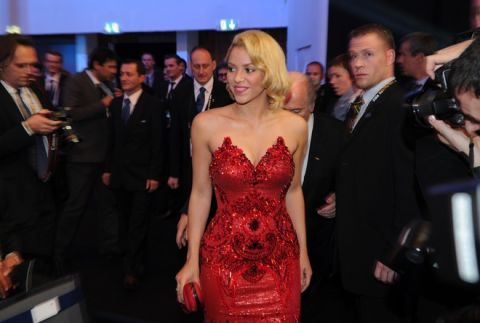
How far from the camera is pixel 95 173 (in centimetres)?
483

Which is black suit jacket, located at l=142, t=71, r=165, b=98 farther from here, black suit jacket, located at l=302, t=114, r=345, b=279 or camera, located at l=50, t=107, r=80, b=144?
black suit jacket, located at l=302, t=114, r=345, b=279

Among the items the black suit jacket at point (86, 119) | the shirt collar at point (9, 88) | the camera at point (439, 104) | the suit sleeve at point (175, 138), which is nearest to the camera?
the camera at point (439, 104)

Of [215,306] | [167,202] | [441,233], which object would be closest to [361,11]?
[167,202]

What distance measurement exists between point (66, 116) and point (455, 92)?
2332 mm

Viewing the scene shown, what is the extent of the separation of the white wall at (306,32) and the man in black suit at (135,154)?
187 inches

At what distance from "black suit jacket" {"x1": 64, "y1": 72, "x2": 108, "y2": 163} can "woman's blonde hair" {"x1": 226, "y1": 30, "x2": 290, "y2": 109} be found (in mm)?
2634

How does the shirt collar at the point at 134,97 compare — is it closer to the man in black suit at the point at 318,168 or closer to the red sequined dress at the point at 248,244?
the man in black suit at the point at 318,168

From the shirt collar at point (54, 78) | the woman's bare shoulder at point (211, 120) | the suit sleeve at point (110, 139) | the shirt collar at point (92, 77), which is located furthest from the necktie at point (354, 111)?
the shirt collar at point (54, 78)

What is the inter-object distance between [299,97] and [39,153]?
1.53 m

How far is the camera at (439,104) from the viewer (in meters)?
1.76

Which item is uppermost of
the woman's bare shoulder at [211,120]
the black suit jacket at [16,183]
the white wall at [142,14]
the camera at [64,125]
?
the white wall at [142,14]

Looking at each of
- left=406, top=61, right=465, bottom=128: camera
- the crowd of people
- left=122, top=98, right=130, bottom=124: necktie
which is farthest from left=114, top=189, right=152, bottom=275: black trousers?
left=406, top=61, right=465, bottom=128: camera

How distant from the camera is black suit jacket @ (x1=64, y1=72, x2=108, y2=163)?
468 centimetres

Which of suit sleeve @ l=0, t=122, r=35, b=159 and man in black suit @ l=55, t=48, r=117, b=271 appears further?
man in black suit @ l=55, t=48, r=117, b=271
